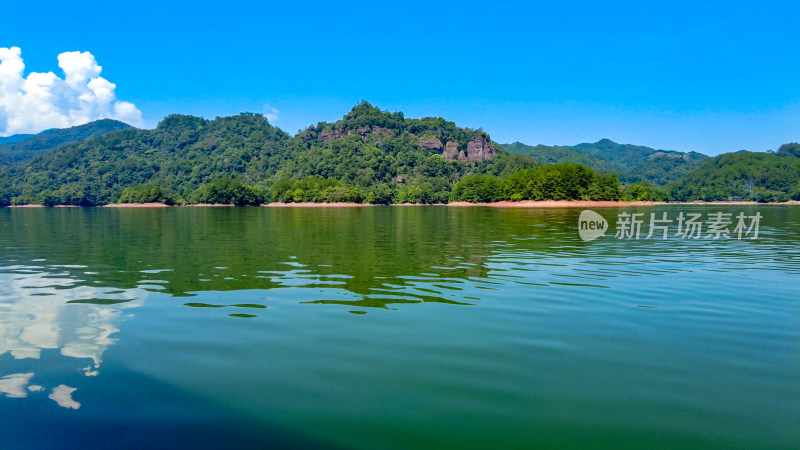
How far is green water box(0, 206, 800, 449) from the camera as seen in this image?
5.76m

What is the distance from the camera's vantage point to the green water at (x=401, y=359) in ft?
18.9

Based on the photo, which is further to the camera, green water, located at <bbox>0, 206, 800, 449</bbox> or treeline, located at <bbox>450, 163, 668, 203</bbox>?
treeline, located at <bbox>450, 163, 668, 203</bbox>

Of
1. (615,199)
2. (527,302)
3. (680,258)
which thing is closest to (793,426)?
(527,302)

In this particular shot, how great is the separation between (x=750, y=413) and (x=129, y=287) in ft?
53.0
